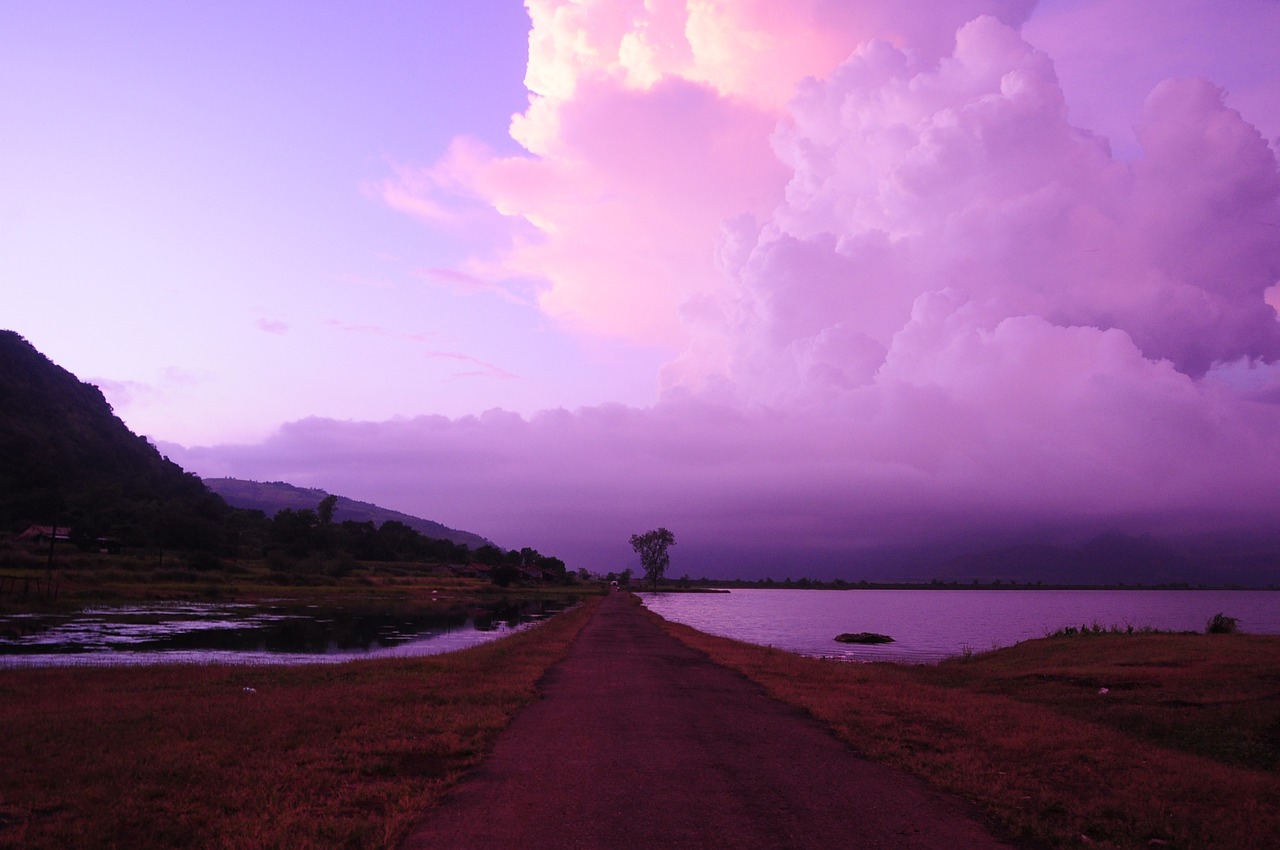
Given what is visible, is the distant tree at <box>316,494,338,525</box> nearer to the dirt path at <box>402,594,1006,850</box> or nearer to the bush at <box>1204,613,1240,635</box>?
the bush at <box>1204,613,1240,635</box>

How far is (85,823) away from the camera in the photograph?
8.40 m

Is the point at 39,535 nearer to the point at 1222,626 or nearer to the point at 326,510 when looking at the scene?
the point at 326,510

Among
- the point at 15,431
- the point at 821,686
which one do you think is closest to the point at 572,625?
the point at 821,686

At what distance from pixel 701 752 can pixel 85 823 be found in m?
8.27

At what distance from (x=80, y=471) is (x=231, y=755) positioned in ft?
558

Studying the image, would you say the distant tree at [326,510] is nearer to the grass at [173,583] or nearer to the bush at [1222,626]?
the grass at [173,583]

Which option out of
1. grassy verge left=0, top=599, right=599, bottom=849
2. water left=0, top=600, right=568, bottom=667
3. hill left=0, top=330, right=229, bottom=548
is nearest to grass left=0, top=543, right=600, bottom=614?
water left=0, top=600, right=568, bottom=667

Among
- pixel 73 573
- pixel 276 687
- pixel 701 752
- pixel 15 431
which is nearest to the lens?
pixel 701 752

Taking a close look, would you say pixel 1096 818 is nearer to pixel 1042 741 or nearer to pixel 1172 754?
pixel 1042 741

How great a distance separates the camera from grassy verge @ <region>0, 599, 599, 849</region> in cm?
839

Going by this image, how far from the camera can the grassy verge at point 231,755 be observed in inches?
330

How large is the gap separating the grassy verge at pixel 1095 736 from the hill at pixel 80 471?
9341 cm

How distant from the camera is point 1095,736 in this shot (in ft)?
48.4

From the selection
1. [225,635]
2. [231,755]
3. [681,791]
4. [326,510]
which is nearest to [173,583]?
[225,635]
